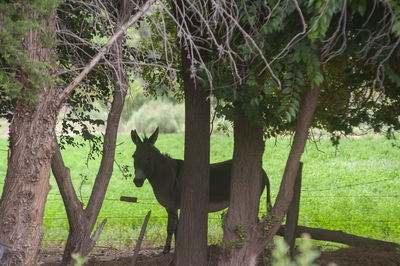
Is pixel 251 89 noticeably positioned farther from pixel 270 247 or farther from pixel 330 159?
pixel 330 159

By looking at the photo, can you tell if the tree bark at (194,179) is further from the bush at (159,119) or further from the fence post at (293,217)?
the bush at (159,119)

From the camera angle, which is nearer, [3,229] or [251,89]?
[3,229]

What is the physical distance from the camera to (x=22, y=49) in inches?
187

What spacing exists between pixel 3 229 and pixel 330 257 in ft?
16.1

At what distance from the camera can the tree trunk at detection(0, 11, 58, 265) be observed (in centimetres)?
477

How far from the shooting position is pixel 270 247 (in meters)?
8.73

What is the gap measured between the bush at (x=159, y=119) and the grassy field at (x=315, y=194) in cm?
262

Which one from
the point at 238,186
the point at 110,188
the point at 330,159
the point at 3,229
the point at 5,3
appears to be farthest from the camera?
the point at 330,159

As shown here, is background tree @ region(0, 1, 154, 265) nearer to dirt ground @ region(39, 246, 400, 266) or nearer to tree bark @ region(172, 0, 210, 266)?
tree bark @ region(172, 0, 210, 266)

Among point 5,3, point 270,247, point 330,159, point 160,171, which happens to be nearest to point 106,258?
point 160,171

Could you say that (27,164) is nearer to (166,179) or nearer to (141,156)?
(141,156)

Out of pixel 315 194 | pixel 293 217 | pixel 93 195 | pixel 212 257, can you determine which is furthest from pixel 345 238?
pixel 315 194

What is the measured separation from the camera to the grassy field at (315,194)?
11.0m

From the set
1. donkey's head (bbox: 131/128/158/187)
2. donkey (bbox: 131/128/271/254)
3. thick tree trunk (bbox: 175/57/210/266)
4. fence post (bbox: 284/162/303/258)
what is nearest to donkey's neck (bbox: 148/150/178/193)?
donkey (bbox: 131/128/271/254)
